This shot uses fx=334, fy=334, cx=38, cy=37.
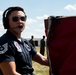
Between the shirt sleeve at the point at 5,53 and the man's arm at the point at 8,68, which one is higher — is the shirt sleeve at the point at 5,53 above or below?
above

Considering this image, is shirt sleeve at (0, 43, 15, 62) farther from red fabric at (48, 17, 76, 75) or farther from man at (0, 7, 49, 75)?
red fabric at (48, 17, 76, 75)

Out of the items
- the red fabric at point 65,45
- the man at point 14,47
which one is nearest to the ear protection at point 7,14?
the man at point 14,47

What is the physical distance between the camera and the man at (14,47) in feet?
12.0

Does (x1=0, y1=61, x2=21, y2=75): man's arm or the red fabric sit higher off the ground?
the red fabric

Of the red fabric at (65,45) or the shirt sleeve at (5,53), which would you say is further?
the shirt sleeve at (5,53)

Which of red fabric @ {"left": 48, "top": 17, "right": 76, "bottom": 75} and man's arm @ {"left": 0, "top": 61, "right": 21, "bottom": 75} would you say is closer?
red fabric @ {"left": 48, "top": 17, "right": 76, "bottom": 75}

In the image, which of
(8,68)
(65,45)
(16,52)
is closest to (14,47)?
(16,52)

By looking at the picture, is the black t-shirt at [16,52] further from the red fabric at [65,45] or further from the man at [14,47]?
the red fabric at [65,45]

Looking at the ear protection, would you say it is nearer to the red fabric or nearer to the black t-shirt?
the black t-shirt

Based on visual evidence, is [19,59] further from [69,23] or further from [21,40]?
[69,23]

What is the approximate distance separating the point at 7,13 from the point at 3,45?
47cm

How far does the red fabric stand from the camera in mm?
3250

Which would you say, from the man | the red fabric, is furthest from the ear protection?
the red fabric

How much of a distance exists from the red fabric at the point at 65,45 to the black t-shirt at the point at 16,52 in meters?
0.58
